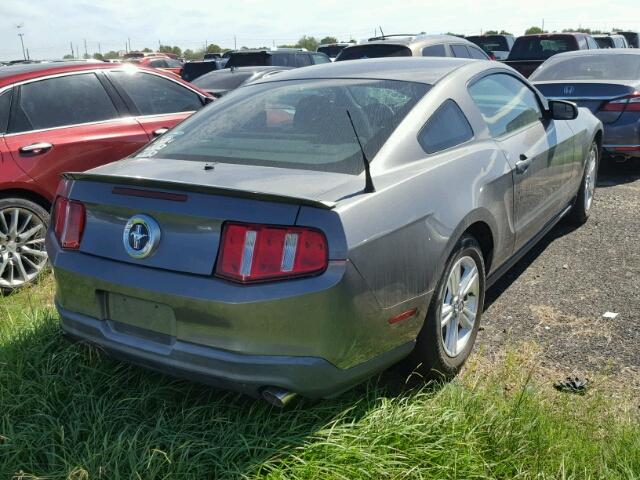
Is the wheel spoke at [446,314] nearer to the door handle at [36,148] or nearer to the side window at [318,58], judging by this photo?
the door handle at [36,148]

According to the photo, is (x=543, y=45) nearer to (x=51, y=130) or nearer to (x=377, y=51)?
(x=377, y=51)

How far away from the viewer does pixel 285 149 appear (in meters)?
3.18

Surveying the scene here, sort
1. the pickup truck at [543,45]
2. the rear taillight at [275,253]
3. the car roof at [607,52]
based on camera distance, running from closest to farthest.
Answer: the rear taillight at [275,253] → the car roof at [607,52] → the pickup truck at [543,45]

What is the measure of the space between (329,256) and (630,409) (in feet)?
5.41

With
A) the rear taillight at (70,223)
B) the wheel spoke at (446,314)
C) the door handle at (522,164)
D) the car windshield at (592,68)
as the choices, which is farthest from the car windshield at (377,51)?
the rear taillight at (70,223)

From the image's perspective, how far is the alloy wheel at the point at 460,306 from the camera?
10.7 ft

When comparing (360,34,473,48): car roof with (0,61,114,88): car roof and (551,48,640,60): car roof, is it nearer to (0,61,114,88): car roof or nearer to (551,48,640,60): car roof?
(551,48,640,60): car roof

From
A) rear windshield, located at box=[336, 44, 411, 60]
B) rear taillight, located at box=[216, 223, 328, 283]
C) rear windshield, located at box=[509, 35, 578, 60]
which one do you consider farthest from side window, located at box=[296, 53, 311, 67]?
rear taillight, located at box=[216, 223, 328, 283]

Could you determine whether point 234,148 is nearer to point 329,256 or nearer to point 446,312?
point 329,256

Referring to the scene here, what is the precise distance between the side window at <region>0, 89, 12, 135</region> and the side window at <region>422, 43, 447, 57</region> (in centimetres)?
620

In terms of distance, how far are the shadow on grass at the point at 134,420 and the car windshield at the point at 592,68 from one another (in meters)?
6.03

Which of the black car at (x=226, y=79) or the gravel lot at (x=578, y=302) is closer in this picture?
the gravel lot at (x=578, y=302)

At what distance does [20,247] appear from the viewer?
4934 mm

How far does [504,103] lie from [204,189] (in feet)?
7.82
